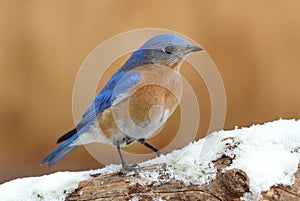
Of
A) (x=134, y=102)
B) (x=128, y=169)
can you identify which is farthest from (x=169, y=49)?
(x=128, y=169)

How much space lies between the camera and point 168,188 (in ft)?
7.13

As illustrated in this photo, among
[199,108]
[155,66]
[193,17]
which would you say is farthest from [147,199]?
[193,17]

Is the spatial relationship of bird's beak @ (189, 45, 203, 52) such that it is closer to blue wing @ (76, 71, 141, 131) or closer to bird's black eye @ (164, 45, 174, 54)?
bird's black eye @ (164, 45, 174, 54)

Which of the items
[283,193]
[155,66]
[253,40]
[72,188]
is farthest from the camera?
[253,40]

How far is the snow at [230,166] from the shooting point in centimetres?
208

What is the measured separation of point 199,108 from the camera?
3055 mm

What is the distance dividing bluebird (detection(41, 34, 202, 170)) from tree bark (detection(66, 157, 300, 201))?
0.32 metres

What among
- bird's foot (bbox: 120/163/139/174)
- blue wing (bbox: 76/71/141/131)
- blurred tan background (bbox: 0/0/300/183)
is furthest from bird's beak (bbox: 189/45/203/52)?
bird's foot (bbox: 120/163/139/174)

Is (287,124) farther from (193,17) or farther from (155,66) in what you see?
(193,17)

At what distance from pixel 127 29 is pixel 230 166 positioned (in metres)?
1.11

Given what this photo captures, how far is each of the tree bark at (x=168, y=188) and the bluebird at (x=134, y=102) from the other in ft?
1.03

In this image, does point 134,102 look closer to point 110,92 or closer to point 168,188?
point 110,92

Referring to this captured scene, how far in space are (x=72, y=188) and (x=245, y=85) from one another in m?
1.13

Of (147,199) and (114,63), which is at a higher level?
(114,63)
